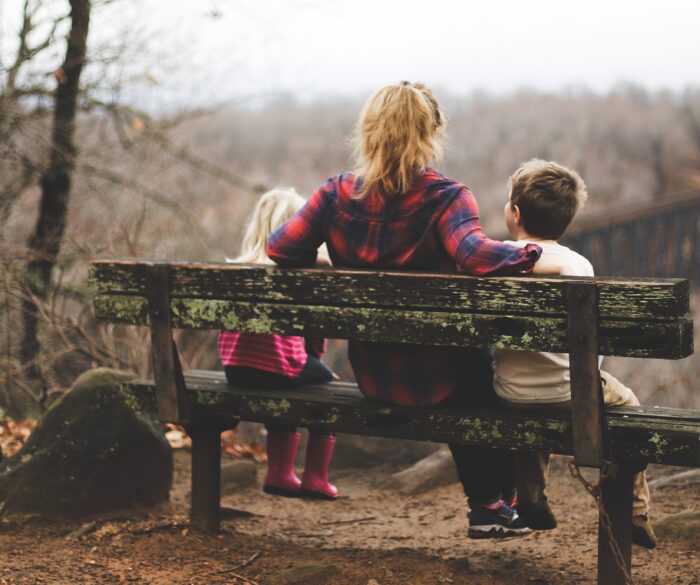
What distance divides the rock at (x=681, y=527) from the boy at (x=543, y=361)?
66cm

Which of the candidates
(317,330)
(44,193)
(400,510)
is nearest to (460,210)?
(317,330)

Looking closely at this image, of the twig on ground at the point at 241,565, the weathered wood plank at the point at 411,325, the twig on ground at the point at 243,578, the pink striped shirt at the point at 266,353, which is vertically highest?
the weathered wood plank at the point at 411,325

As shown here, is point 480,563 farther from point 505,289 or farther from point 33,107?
point 33,107

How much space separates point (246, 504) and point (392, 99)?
9.31 ft

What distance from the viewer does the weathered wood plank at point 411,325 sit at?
9.54 ft

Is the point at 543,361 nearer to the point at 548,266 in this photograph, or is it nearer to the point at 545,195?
the point at 548,266

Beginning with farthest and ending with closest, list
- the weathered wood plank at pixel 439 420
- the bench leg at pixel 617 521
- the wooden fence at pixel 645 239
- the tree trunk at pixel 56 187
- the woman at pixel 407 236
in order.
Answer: the wooden fence at pixel 645 239 → the tree trunk at pixel 56 187 → the woman at pixel 407 236 → the bench leg at pixel 617 521 → the weathered wood plank at pixel 439 420

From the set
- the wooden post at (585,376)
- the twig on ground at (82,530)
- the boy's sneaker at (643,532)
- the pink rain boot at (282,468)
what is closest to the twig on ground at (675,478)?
the boy's sneaker at (643,532)

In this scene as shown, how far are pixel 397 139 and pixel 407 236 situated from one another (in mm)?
353

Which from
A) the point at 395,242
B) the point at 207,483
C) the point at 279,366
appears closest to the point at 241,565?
the point at 207,483

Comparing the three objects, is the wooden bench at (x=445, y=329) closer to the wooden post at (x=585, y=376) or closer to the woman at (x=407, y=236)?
the wooden post at (x=585, y=376)

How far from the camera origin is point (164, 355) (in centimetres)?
381

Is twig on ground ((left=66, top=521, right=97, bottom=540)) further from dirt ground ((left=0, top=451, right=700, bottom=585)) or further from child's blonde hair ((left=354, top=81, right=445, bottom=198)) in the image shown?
child's blonde hair ((left=354, top=81, right=445, bottom=198))

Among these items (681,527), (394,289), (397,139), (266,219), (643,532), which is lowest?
(681,527)
